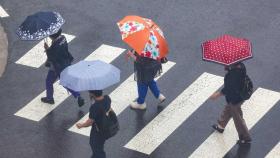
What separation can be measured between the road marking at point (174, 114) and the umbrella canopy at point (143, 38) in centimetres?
157

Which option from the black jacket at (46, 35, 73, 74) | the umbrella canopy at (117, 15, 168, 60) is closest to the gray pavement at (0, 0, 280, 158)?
the black jacket at (46, 35, 73, 74)

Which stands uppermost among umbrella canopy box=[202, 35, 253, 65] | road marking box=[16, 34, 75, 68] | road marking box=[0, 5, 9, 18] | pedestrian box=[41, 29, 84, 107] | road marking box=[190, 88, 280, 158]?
umbrella canopy box=[202, 35, 253, 65]

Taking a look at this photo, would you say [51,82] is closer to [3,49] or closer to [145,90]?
[145,90]

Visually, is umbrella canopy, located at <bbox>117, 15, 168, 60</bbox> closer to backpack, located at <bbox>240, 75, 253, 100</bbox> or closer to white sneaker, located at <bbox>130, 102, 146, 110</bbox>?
backpack, located at <bbox>240, 75, 253, 100</bbox>

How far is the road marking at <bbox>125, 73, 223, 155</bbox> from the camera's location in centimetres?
1155

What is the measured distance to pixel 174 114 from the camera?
1227 centimetres

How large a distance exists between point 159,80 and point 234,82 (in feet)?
9.94

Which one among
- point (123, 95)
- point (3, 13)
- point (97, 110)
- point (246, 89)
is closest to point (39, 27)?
point (97, 110)

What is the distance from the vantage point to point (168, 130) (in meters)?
11.9

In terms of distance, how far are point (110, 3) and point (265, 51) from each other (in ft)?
13.8

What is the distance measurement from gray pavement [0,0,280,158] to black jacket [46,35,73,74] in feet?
3.54

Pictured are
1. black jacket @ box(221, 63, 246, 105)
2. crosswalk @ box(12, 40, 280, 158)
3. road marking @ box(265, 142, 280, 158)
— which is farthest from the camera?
crosswalk @ box(12, 40, 280, 158)

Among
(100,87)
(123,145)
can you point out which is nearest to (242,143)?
(123,145)

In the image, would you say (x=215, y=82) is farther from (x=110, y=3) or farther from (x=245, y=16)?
(x=110, y=3)
